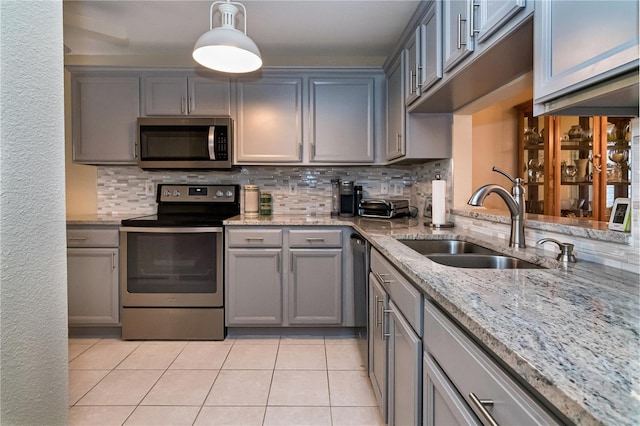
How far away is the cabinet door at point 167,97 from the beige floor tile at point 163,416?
7.03 ft

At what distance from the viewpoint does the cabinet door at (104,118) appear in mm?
2914

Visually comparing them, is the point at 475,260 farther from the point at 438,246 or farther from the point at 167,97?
the point at 167,97

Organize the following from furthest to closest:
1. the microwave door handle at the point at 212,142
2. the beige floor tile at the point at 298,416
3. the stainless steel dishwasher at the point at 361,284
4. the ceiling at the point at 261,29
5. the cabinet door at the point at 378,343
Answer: the microwave door handle at the point at 212,142 → the ceiling at the point at 261,29 → the stainless steel dishwasher at the point at 361,284 → the beige floor tile at the point at 298,416 → the cabinet door at the point at 378,343

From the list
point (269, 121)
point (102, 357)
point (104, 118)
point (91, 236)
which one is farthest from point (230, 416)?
point (104, 118)

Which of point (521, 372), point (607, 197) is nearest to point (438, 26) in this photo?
point (521, 372)

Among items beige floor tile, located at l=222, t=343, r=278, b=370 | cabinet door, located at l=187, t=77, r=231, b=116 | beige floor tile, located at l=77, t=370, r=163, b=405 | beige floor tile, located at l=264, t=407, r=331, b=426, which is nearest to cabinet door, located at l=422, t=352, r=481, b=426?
beige floor tile, located at l=264, t=407, r=331, b=426

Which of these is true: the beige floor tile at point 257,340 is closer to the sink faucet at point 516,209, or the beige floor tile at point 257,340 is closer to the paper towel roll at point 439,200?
the paper towel roll at point 439,200

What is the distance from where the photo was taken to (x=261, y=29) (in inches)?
106

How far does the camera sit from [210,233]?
262 cm

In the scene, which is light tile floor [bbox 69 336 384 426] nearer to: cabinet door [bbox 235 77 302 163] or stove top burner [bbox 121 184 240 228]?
stove top burner [bbox 121 184 240 228]

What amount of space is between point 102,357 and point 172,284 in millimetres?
623

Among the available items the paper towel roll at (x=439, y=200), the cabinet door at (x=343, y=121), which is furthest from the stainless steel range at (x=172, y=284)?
the paper towel roll at (x=439, y=200)

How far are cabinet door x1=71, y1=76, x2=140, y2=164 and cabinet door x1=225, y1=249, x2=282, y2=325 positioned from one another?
128 centimetres

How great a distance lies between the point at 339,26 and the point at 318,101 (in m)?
0.58
